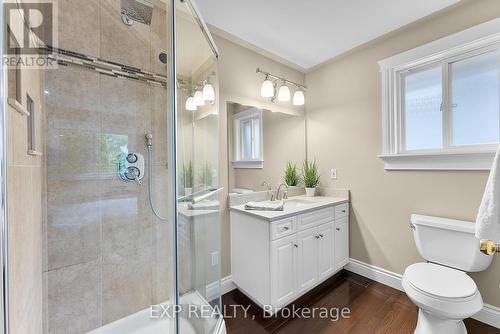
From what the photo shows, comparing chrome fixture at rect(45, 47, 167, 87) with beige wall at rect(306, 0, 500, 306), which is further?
beige wall at rect(306, 0, 500, 306)

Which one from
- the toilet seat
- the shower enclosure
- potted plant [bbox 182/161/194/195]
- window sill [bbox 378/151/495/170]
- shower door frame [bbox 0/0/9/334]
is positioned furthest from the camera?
window sill [bbox 378/151/495/170]

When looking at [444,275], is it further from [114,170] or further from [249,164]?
[114,170]

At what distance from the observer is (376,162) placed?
211 centimetres

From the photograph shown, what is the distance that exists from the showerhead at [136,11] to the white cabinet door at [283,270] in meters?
1.84

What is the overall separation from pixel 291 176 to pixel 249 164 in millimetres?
606

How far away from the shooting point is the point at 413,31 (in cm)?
187

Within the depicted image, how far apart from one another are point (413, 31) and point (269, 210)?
78.5 inches

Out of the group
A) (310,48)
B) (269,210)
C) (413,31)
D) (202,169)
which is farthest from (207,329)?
(413,31)

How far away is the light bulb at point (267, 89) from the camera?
86.4 inches

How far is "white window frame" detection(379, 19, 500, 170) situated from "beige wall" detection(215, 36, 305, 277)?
4.03 feet

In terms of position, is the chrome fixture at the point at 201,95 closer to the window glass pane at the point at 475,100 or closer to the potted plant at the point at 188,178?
the potted plant at the point at 188,178

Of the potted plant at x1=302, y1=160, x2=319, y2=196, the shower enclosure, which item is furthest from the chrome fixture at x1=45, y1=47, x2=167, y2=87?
the potted plant at x1=302, y1=160, x2=319, y2=196

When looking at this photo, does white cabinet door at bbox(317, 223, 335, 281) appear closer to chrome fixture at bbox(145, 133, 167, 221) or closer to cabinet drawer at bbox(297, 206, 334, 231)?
cabinet drawer at bbox(297, 206, 334, 231)

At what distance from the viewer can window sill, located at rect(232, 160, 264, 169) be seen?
2.06 meters
